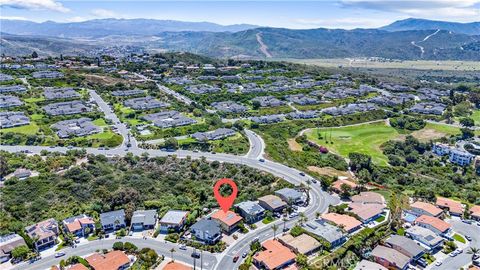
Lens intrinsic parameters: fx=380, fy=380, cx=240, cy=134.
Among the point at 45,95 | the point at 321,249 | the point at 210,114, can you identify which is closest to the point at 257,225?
the point at 321,249

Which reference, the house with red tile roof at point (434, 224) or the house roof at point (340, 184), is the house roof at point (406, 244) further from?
the house roof at point (340, 184)

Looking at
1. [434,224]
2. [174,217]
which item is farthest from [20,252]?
[434,224]

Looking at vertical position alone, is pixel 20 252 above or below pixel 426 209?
below

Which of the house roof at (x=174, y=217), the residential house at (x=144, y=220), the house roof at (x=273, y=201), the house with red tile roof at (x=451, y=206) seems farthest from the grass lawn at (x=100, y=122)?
the house with red tile roof at (x=451, y=206)

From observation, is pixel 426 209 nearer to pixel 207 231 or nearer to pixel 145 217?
pixel 207 231

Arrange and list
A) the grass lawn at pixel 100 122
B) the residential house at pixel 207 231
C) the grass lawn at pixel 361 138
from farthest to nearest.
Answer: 1. the grass lawn at pixel 100 122
2. the grass lawn at pixel 361 138
3. the residential house at pixel 207 231
